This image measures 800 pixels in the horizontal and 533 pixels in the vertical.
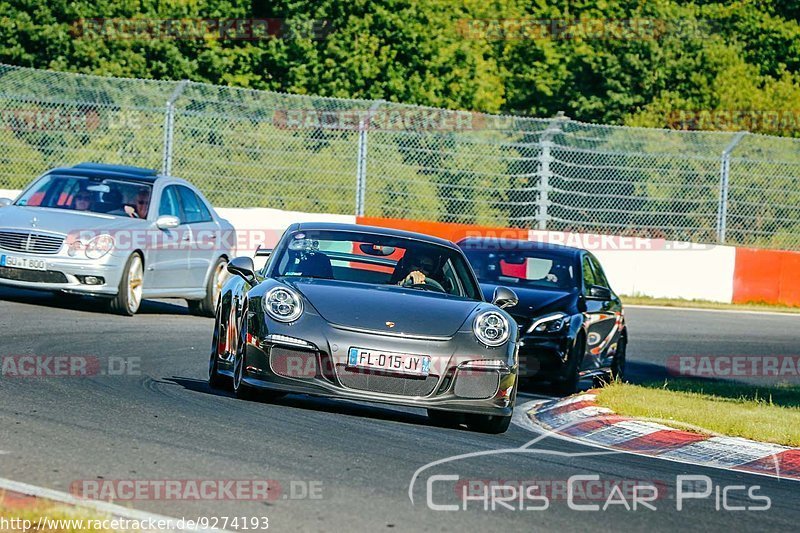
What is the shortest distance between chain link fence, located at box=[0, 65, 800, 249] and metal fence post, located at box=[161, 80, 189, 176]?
0.02 metres

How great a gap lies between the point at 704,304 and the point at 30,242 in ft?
43.2

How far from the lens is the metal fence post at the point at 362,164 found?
76.4 feet

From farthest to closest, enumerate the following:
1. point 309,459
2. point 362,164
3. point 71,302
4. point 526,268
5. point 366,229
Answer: point 362,164, point 71,302, point 526,268, point 366,229, point 309,459

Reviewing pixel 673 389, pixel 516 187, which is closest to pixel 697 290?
pixel 516 187

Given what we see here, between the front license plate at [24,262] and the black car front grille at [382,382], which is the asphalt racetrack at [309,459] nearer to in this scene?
the black car front grille at [382,382]

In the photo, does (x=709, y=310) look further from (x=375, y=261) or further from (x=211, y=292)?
(x=375, y=261)

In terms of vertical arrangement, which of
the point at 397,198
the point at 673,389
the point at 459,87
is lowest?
the point at 673,389

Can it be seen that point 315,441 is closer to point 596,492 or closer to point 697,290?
point 596,492

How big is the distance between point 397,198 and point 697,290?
5.36m

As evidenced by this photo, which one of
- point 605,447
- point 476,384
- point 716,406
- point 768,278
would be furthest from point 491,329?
point 768,278

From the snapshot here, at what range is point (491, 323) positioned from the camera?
30.0 ft

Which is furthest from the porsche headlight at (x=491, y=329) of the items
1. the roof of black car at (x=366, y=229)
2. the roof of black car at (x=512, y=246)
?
the roof of black car at (x=512, y=246)

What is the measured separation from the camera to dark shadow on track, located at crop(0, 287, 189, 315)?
1602cm

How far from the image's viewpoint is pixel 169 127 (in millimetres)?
22641
